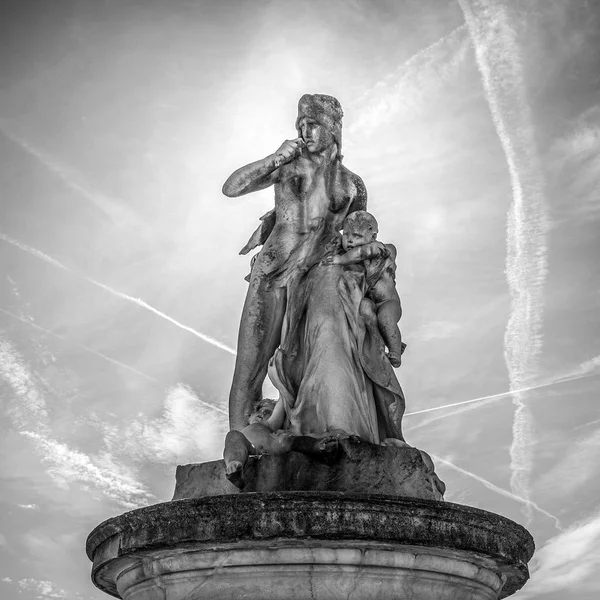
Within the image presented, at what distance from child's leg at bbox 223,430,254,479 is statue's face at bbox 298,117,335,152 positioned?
105 inches

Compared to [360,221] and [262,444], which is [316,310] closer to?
[360,221]

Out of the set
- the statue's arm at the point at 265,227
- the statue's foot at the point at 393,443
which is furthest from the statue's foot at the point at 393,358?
the statue's arm at the point at 265,227

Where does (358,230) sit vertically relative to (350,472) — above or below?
above

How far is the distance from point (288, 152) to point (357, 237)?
2.94 feet

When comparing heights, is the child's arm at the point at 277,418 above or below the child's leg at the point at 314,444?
above

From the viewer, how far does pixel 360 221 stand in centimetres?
696

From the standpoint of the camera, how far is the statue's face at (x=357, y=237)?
6.88m

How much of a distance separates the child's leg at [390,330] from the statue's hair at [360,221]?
25.7 inches

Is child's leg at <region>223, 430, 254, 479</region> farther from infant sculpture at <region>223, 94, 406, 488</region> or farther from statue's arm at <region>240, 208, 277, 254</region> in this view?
statue's arm at <region>240, 208, 277, 254</region>

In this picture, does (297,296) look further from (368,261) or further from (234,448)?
(234,448)

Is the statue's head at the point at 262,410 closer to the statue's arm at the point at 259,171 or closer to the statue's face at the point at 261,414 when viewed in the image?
the statue's face at the point at 261,414

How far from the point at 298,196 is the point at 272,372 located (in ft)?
5.02

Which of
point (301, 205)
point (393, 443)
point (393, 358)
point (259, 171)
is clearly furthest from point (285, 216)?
point (393, 443)

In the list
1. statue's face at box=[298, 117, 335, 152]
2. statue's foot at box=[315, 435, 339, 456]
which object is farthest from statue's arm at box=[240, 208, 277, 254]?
statue's foot at box=[315, 435, 339, 456]
